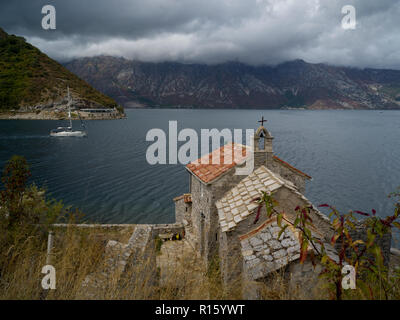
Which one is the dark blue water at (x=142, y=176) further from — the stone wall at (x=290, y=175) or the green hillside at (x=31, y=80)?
the green hillside at (x=31, y=80)

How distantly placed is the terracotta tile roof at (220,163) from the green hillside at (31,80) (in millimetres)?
147946

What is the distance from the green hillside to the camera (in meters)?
136

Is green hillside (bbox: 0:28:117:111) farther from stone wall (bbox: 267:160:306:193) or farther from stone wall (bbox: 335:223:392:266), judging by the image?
stone wall (bbox: 335:223:392:266)

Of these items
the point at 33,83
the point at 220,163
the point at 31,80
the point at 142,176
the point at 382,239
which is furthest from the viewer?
the point at 31,80

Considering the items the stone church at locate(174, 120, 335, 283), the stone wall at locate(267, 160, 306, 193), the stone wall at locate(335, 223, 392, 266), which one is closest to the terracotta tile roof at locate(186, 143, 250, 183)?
the stone church at locate(174, 120, 335, 283)

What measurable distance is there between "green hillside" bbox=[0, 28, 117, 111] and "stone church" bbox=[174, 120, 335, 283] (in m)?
150

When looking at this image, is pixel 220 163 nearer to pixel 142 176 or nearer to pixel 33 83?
pixel 142 176

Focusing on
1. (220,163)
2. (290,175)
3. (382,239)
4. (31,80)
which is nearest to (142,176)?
(220,163)

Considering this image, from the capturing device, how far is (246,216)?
33.7ft

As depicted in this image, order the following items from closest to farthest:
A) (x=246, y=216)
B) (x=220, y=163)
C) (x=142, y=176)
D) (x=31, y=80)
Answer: (x=246, y=216)
(x=220, y=163)
(x=142, y=176)
(x=31, y=80)

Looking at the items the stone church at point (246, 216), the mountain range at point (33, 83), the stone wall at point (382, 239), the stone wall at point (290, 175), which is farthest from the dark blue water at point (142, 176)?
the mountain range at point (33, 83)

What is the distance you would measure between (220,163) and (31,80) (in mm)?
170697

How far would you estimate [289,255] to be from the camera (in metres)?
7.88
